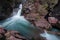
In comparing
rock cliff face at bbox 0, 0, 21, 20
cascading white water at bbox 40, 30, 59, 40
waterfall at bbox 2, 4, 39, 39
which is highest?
rock cliff face at bbox 0, 0, 21, 20

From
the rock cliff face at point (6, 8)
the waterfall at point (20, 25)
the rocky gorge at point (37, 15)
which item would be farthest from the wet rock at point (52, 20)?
the rock cliff face at point (6, 8)

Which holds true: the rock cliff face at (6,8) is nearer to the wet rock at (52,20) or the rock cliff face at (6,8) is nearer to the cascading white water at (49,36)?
the wet rock at (52,20)

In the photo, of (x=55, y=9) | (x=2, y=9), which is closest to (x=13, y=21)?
(x=2, y=9)

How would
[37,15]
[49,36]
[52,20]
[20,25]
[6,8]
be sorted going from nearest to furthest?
[49,36] < [20,25] < [52,20] < [6,8] < [37,15]

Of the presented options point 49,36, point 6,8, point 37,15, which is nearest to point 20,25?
point 37,15

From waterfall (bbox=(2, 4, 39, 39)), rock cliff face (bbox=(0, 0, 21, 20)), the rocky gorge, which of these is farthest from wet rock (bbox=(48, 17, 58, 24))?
rock cliff face (bbox=(0, 0, 21, 20))

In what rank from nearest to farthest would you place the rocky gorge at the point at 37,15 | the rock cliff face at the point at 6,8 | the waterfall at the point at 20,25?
the waterfall at the point at 20,25
the rocky gorge at the point at 37,15
the rock cliff face at the point at 6,8

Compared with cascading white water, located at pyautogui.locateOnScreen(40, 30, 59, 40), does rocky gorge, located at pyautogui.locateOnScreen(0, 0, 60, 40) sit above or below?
above

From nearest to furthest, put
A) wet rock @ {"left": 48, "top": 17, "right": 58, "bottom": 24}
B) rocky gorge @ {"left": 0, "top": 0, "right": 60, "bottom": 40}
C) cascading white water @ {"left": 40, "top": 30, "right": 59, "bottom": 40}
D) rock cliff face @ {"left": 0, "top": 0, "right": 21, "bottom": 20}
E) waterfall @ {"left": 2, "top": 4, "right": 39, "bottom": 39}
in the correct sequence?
cascading white water @ {"left": 40, "top": 30, "right": 59, "bottom": 40} < waterfall @ {"left": 2, "top": 4, "right": 39, "bottom": 39} < rocky gorge @ {"left": 0, "top": 0, "right": 60, "bottom": 40} < wet rock @ {"left": 48, "top": 17, "right": 58, "bottom": 24} < rock cliff face @ {"left": 0, "top": 0, "right": 21, "bottom": 20}

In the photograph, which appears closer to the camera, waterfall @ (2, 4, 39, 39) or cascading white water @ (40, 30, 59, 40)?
cascading white water @ (40, 30, 59, 40)

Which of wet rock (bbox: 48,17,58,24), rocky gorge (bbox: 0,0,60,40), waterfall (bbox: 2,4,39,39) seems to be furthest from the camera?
wet rock (bbox: 48,17,58,24)

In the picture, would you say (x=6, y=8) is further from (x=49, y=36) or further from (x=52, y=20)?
(x=49, y=36)

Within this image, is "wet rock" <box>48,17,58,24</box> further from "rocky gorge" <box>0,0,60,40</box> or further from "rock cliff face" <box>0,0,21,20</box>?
"rock cliff face" <box>0,0,21,20</box>

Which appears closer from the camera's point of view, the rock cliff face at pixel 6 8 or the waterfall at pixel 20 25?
the waterfall at pixel 20 25
